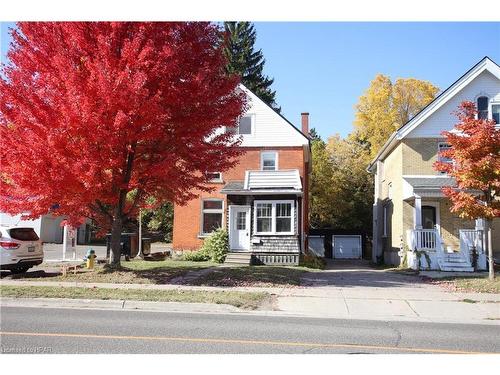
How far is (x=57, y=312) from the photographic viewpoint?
9.98 m

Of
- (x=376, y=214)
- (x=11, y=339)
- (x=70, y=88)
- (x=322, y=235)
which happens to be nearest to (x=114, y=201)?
(x=70, y=88)

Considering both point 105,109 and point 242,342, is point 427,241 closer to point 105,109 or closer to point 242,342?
point 105,109

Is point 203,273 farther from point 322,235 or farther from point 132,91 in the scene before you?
point 322,235

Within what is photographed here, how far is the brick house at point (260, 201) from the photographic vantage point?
2275 centimetres

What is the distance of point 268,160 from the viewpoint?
1027 inches

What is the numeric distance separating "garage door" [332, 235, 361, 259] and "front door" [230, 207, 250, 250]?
13.9m

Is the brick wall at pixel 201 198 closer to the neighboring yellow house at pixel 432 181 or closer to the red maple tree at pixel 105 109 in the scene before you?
the neighboring yellow house at pixel 432 181

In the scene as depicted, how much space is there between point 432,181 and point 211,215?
11485mm

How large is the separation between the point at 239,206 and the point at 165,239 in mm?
20571

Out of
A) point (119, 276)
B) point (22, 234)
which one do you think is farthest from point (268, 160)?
point (22, 234)

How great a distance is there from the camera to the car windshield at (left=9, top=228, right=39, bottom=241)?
1572 centimetres

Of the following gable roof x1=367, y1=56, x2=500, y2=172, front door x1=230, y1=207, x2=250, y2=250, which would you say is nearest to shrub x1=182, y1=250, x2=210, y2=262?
front door x1=230, y1=207, x2=250, y2=250

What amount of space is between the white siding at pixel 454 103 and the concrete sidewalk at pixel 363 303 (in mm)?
10678

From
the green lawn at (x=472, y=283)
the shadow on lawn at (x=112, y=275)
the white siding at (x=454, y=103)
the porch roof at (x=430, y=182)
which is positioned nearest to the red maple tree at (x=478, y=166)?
the green lawn at (x=472, y=283)
